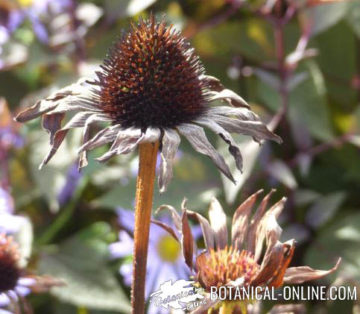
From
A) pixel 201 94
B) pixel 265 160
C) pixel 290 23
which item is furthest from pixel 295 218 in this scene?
pixel 201 94

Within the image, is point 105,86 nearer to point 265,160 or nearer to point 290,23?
point 265,160

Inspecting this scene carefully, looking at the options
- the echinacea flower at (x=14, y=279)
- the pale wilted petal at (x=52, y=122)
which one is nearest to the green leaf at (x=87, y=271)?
the echinacea flower at (x=14, y=279)

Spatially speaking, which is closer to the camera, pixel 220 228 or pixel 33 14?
pixel 220 228

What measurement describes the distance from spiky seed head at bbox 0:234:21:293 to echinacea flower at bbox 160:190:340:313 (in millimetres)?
128

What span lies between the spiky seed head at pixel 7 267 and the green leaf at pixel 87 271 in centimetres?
38

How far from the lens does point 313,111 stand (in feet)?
3.59

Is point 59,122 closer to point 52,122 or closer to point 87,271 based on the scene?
point 52,122

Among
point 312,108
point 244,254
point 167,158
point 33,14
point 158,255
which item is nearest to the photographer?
point 167,158

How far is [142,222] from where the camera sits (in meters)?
0.43

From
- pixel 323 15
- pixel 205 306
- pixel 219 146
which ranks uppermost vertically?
pixel 323 15

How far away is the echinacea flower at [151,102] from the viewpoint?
442 mm

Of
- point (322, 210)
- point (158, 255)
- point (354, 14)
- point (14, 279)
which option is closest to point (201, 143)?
point (14, 279)

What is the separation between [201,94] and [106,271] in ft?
1.75

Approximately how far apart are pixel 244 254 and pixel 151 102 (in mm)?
115
